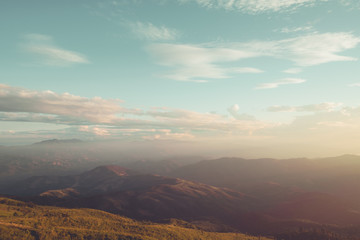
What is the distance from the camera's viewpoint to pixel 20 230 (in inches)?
1268

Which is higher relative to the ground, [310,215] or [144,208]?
[310,215]

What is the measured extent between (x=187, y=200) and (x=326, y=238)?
129660 mm

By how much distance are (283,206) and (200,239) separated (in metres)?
160

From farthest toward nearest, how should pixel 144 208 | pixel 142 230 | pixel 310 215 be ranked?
pixel 144 208, pixel 310 215, pixel 142 230

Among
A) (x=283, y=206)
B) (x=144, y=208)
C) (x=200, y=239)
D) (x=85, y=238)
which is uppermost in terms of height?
(x=85, y=238)

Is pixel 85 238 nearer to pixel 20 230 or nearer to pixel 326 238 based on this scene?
pixel 20 230

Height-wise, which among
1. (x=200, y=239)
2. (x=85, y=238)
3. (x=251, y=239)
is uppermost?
(x=85, y=238)

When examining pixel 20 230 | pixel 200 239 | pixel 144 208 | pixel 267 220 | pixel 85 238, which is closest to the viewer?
pixel 20 230

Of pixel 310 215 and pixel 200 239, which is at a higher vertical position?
pixel 200 239

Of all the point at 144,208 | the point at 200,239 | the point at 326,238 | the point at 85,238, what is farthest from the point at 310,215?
the point at 85,238

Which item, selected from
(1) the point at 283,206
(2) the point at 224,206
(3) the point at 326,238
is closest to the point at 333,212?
(1) the point at 283,206

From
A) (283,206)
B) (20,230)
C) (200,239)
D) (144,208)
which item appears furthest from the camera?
(283,206)

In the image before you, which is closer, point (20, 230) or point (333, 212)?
point (20, 230)

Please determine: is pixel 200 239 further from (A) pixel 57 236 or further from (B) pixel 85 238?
(A) pixel 57 236
